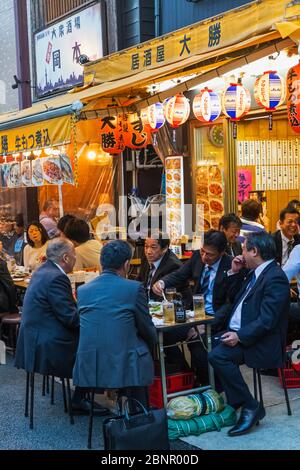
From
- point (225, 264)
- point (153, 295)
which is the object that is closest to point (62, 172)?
point (153, 295)

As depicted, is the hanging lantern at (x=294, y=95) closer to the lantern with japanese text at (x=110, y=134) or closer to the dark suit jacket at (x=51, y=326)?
the dark suit jacket at (x=51, y=326)

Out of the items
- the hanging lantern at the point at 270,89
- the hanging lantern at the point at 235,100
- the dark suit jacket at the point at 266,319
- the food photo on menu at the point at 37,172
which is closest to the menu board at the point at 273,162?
the hanging lantern at the point at 235,100

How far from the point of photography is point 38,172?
11.0 meters

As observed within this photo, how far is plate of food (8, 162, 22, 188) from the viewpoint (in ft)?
39.1

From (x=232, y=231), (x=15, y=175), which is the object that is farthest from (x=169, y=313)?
(x=15, y=175)

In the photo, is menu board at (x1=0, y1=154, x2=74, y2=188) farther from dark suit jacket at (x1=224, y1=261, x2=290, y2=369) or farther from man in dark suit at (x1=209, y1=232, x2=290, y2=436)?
dark suit jacket at (x1=224, y1=261, x2=290, y2=369)

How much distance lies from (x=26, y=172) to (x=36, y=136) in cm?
180

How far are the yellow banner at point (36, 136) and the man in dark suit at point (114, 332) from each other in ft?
13.5

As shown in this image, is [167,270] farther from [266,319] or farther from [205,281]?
[266,319]

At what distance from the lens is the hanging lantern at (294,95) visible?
24.0 ft

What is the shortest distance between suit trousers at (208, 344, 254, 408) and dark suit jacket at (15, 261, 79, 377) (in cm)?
146

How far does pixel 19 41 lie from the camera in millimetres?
16797

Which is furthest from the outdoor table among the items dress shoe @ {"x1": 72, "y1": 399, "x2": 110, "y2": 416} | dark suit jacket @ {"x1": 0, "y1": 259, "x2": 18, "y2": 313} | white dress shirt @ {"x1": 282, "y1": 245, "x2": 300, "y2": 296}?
dark suit jacket @ {"x1": 0, "y1": 259, "x2": 18, "y2": 313}
